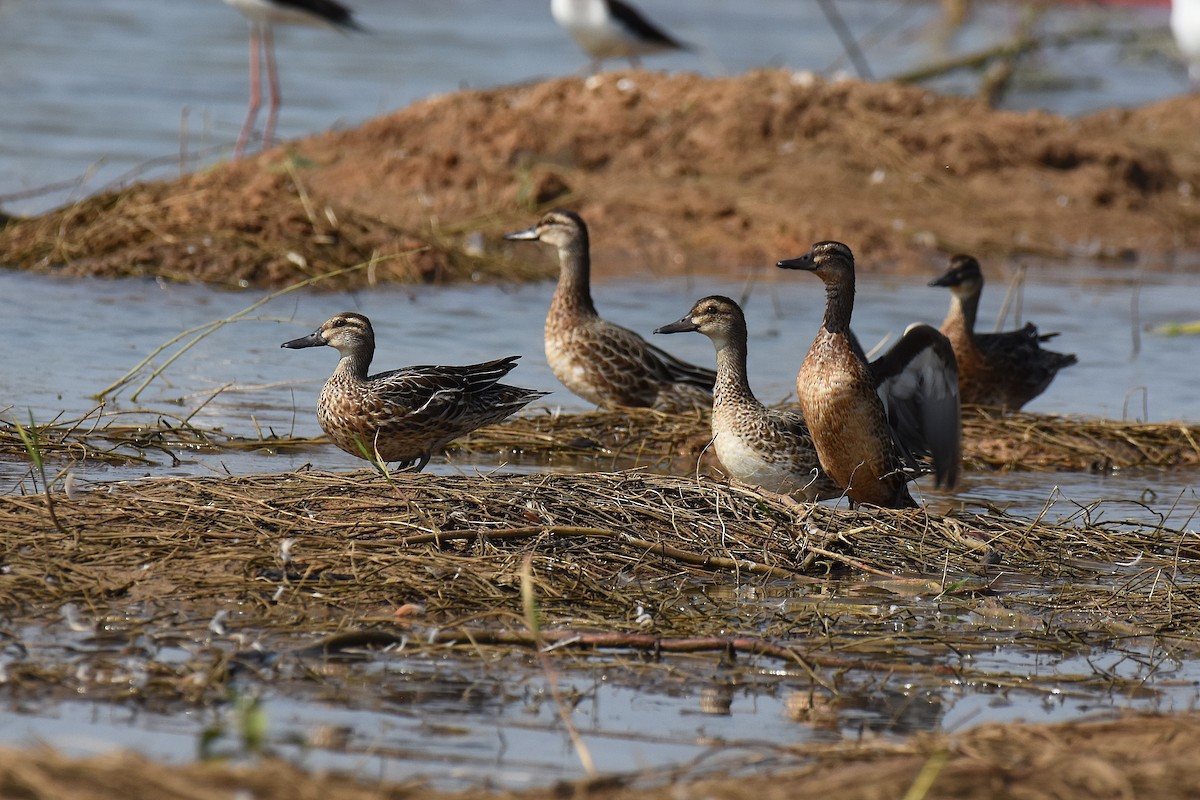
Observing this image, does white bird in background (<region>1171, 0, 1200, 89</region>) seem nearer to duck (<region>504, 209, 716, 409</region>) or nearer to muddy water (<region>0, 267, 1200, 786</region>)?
muddy water (<region>0, 267, 1200, 786</region>)

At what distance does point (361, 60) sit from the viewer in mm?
25375

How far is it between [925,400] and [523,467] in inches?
72.7

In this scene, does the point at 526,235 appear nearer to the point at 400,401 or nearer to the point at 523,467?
the point at 523,467

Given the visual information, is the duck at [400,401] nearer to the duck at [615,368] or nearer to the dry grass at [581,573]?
the dry grass at [581,573]

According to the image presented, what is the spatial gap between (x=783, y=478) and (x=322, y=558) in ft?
7.89

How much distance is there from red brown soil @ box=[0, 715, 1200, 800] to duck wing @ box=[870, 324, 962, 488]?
2881mm

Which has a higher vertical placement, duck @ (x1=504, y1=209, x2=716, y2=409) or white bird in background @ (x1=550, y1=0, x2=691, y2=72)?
white bird in background @ (x1=550, y1=0, x2=691, y2=72)

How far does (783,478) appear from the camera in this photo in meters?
7.46

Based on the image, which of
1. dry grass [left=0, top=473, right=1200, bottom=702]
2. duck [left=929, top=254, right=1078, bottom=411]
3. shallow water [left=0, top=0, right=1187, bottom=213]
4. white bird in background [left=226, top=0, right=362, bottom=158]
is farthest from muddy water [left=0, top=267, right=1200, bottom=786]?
white bird in background [left=226, top=0, right=362, bottom=158]

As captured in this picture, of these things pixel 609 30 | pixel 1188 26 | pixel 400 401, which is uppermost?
pixel 1188 26

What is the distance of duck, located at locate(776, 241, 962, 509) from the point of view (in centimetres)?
717

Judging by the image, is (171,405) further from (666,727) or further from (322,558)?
(666,727)

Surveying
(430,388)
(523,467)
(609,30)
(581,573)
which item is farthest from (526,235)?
(609,30)

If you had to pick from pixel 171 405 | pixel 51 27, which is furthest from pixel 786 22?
pixel 171 405
